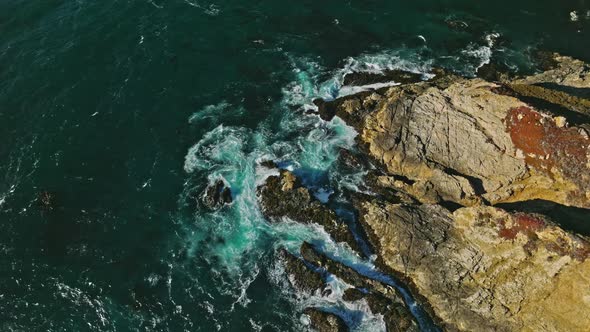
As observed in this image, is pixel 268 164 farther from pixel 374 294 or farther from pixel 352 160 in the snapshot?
pixel 374 294

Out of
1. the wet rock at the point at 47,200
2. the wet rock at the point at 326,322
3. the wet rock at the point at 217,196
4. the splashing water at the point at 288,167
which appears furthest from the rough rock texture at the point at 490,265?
the wet rock at the point at 47,200

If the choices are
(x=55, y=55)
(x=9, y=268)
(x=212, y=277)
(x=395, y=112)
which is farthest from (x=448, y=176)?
(x=55, y=55)

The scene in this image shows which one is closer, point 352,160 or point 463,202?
point 463,202

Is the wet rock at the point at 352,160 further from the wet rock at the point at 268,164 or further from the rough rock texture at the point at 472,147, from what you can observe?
the wet rock at the point at 268,164

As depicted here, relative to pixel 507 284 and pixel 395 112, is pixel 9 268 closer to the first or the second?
pixel 395 112

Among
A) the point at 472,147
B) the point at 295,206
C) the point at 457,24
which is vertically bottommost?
the point at 295,206

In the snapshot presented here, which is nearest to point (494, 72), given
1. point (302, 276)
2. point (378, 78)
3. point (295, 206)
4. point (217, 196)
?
point (378, 78)
